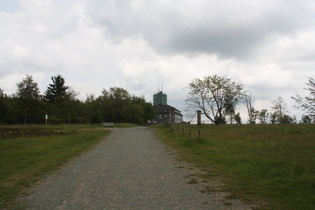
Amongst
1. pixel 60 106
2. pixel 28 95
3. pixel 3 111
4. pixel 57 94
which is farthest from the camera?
pixel 57 94

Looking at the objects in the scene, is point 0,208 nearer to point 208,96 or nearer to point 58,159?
point 58,159

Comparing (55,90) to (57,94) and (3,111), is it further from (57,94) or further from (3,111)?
Answer: (3,111)

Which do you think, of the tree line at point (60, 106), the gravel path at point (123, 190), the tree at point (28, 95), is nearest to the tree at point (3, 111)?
the tree line at point (60, 106)

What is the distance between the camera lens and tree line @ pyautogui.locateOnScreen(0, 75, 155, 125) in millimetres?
56812

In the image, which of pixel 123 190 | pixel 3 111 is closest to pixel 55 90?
pixel 3 111

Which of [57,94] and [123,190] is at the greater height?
[57,94]

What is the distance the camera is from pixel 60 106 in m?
71.0

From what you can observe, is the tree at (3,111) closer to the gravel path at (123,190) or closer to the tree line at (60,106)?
the tree line at (60,106)

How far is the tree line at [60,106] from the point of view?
56.8 m

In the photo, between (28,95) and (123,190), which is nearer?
(123,190)

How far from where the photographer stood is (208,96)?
4506 cm

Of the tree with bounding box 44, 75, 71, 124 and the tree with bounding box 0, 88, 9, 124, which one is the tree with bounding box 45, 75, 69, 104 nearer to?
the tree with bounding box 44, 75, 71, 124

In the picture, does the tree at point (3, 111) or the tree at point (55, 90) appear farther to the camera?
the tree at point (55, 90)

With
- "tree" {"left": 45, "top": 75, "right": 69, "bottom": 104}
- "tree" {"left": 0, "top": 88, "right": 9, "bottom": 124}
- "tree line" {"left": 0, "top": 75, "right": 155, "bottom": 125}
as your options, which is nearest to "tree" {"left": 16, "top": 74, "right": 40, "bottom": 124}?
"tree line" {"left": 0, "top": 75, "right": 155, "bottom": 125}
